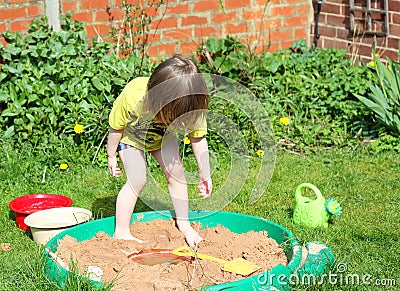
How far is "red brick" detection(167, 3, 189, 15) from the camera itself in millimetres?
6269

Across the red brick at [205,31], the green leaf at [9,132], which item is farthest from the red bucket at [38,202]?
the red brick at [205,31]

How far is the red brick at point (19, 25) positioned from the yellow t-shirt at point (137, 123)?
83.5 inches

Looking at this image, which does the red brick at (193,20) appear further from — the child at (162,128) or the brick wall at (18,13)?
the child at (162,128)

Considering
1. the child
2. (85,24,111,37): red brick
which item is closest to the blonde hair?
the child

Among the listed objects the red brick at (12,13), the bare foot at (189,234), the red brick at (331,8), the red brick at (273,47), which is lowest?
the bare foot at (189,234)

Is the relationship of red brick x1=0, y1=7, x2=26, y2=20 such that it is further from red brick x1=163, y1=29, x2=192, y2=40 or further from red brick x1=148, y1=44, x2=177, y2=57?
red brick x1=163, y1=29, x2=192, y2=40

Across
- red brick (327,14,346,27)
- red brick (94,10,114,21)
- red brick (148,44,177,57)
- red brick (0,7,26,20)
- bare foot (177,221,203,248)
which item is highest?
red brick (0,7,26,20)

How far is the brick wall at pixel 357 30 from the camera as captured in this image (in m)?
6.21

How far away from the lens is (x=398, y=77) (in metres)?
5.52

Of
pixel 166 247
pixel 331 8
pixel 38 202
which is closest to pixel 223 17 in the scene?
pixel 331 8

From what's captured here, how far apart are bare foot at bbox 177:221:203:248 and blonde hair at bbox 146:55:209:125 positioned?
2.57 feet

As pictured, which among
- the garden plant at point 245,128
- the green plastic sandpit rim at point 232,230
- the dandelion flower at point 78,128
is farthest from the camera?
the dandelion flower at point 78,128

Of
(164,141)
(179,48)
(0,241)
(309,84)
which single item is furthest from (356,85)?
(0,241)

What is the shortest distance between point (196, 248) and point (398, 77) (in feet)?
8.26
